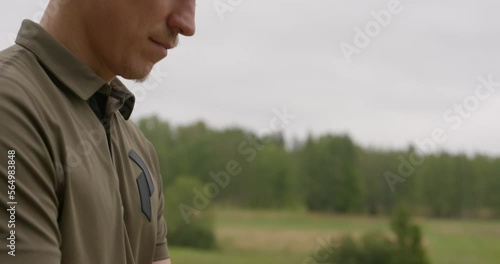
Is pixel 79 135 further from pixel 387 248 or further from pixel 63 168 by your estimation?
pixel 387 248

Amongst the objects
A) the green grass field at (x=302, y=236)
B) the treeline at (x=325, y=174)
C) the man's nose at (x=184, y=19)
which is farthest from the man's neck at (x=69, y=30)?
the treeline at (x=325, y=174)

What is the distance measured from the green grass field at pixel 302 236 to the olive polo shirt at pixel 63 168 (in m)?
16.6

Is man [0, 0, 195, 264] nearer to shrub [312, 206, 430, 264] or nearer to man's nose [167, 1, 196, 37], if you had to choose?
man's nose [167, 1, 196, 37]

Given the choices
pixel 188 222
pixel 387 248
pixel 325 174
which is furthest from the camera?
pixel 325 174

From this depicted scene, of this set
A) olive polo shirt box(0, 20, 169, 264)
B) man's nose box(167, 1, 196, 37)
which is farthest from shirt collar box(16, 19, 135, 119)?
man's nose box(167, 1, 196, 37)

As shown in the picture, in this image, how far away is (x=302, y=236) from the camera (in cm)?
2306

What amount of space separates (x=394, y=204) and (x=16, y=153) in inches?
938

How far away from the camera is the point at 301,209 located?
2609 cm

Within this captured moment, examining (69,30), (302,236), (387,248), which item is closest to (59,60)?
(69,30)

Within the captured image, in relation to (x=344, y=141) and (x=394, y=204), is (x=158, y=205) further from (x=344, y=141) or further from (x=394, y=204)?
(x=344, y=141)

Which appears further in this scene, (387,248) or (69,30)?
(387,248)

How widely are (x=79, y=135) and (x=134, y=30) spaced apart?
0.48 feet

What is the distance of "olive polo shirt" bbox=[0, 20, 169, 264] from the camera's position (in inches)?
24.5

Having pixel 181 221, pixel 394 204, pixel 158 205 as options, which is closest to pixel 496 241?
pixel 394 204
